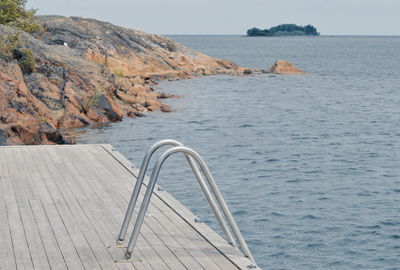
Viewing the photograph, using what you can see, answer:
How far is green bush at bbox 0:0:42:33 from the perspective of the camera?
39.3m

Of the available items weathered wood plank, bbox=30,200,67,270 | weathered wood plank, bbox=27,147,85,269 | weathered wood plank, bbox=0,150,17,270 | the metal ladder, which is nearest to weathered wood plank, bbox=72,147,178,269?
the metal ladder

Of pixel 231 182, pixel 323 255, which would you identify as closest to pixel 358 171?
pixel 231 182

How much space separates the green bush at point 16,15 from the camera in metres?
39.3

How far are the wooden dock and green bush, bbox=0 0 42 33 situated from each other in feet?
92.3

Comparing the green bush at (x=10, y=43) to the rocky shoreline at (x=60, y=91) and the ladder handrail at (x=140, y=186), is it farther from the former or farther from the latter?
the ladder handrail at (x=140, y=186)

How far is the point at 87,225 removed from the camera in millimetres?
9008

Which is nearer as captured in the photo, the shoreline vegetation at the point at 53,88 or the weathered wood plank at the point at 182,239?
the weathered wood plank at the point at 182,239

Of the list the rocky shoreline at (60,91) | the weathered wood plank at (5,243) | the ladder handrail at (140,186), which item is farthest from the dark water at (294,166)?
the weathered wood plank at (5,243)

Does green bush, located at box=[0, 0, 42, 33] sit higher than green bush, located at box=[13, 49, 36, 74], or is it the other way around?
green bush, located at box=[0, 0, 42, 33]

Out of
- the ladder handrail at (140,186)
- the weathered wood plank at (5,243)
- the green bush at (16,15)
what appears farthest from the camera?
the green bush at (16,15)

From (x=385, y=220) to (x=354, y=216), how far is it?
715mm

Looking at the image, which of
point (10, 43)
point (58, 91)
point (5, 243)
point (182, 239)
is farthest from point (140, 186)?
point (10, 43)

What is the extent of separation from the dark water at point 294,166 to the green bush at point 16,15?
10.1 meters

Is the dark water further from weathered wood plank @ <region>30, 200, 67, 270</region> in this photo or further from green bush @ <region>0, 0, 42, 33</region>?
green bush @ <region>0, 0, 42, 33</region>
